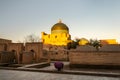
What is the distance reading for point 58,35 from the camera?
47.4 m

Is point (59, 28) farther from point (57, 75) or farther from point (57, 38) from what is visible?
point (57, 75)

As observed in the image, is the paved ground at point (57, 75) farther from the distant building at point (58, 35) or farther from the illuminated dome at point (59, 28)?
the illuminated dome at point (59, 28)

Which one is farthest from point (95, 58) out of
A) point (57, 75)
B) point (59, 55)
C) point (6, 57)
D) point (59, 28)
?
point (59, 28)

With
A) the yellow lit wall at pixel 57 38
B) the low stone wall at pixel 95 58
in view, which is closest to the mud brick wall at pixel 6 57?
the low stone wall at pixel 95 58

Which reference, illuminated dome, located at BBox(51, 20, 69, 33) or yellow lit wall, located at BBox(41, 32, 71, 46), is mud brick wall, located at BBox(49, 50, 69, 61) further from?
illuminated dome, located at BBox(51, 20, 69, 33)

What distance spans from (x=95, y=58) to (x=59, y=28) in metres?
29.1

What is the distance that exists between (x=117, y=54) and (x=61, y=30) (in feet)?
97.8

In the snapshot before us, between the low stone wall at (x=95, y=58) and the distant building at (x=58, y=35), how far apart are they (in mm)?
26232

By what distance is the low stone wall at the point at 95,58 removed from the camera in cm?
1876

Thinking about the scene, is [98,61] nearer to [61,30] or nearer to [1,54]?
[1,54]

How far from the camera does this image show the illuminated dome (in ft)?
155

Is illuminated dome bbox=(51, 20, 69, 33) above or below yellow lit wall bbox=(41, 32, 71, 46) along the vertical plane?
above

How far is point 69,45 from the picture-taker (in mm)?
43656

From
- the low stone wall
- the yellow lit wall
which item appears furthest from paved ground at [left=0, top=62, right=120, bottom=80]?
the yellow lit wall
